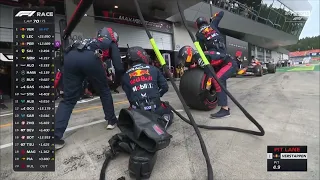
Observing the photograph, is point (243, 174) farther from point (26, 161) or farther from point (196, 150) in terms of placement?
point (26, 161)

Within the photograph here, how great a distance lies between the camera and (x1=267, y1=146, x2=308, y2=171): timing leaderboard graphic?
1.83m

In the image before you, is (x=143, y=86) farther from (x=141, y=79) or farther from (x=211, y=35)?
(x=211, y=35)

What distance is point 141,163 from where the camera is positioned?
1.76 meters

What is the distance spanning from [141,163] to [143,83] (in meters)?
1.08

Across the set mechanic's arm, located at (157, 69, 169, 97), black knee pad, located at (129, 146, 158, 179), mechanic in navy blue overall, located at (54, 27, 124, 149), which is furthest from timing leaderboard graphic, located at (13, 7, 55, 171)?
mechanic's arm, located at (157, 69, 169, 97)

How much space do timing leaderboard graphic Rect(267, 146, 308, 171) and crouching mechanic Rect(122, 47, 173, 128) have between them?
51.2 inches

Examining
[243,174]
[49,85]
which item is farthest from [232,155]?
[49,85]

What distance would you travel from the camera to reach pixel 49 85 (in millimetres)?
1024

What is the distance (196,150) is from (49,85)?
5.73ft

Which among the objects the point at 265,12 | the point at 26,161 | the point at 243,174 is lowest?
the point at 243,174

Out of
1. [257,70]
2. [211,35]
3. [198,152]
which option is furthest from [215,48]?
[257,70]

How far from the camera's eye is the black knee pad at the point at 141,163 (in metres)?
1.76

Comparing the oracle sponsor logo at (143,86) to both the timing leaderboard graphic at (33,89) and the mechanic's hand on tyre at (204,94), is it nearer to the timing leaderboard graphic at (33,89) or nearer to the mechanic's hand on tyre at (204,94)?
the mechanic's hand on tyre at (204,94)

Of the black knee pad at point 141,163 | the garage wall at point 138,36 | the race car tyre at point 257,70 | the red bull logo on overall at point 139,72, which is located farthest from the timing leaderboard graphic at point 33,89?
the race car tyre at point 257,70
